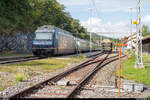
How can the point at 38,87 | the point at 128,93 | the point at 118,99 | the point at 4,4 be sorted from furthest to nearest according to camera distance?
the point at 4,4, the point at 38,87, the point at 128,93, the point at 118,99

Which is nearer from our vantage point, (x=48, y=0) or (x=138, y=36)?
(x=138, y=36)

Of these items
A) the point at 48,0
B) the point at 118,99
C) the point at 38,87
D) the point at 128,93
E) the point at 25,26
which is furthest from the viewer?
the point at 48,0

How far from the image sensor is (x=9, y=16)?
35.3 meters

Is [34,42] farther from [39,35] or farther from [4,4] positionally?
[4,4]

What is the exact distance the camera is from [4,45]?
35656 mm

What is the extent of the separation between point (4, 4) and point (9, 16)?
6.73ft

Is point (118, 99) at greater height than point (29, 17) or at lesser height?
lesser

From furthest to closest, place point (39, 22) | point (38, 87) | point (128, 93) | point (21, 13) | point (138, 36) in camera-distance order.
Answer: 1. point (39, 22)
2. point (21, 13)
3. point (138, 36)
4. point (38, 87)
5. point (128, 93)

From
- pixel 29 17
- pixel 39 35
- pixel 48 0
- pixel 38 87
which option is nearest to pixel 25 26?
pixel 29 17

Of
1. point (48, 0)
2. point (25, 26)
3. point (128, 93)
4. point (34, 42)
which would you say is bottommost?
point (128, 93)

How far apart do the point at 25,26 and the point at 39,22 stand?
918cm

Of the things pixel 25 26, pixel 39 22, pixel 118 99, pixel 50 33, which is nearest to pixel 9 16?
pixel 25 26

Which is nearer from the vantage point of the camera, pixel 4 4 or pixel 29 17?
pixel 4 4

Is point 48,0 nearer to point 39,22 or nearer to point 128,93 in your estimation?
point 39,22
